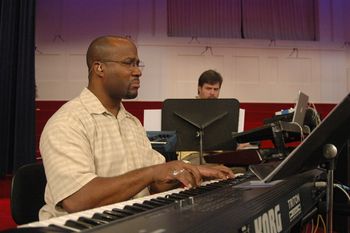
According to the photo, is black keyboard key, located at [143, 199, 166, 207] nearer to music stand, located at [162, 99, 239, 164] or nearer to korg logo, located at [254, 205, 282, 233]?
korg logo, located at [254, 205, 282, 233]

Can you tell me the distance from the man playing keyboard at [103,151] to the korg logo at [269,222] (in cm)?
29

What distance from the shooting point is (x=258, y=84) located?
6.95 meters

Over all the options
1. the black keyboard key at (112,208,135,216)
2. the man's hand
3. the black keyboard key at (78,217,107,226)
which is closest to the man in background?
the man's hand

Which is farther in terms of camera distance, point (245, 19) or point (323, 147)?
point (245, 19)

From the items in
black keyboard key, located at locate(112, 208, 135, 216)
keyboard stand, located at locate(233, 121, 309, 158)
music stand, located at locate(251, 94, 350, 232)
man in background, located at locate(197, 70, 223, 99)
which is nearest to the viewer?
black keyboard key, located at locate(112, 208, 135, 216)

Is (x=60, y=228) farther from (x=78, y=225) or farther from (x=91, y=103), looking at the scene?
(x=91, y=103)

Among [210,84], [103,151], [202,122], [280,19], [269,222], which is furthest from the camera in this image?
[280,19]

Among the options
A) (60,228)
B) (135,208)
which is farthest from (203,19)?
(60,228)

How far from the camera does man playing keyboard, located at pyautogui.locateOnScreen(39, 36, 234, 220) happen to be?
1314mm

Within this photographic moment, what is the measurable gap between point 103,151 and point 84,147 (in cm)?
13

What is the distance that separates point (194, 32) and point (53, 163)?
5958 mm

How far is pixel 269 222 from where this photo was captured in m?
1.03

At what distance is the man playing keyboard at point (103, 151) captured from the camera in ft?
4.31

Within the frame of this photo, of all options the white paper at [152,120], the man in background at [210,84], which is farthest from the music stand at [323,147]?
the man in background at [210,84]
